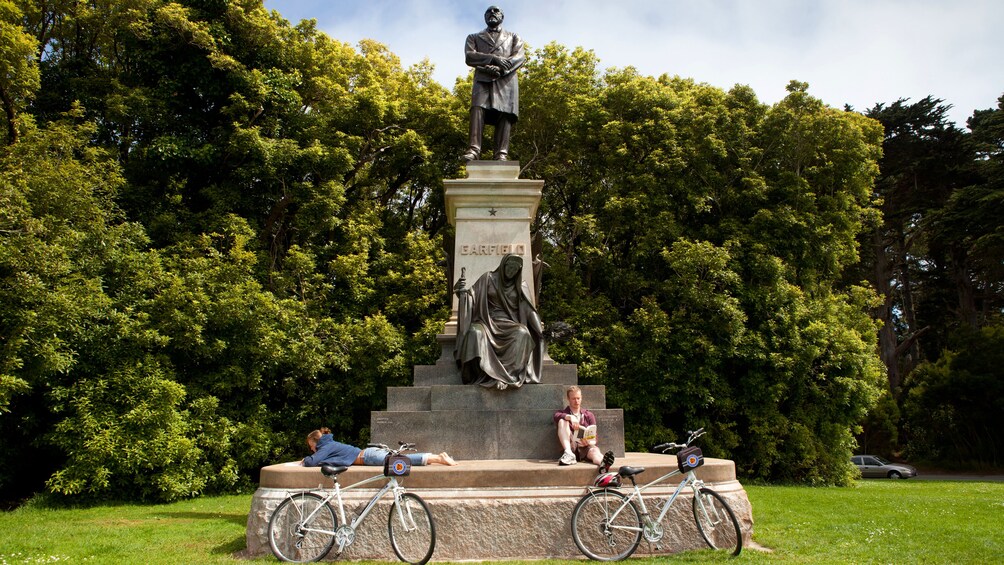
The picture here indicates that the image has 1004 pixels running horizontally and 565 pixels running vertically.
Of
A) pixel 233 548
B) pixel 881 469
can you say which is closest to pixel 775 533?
pixel 233 548

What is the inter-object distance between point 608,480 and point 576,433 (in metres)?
1.22

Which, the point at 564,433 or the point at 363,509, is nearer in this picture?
the point at 363,509

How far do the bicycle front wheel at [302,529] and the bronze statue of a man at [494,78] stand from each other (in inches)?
243

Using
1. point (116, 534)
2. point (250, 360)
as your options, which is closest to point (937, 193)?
point (250, 360)

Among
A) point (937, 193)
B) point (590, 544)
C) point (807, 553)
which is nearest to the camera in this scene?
point (590, 544)

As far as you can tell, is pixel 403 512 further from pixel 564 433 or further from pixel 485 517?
pixel 564 433

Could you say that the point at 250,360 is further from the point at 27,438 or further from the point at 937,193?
the point at 937,193

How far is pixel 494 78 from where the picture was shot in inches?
448

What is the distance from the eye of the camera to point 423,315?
740 inches

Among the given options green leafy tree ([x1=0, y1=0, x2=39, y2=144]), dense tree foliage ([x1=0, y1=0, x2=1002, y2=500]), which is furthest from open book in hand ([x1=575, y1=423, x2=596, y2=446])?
green leafy tree ([x1=0, y1=0, x2=39, y2=144])

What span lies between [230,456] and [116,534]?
283 inches

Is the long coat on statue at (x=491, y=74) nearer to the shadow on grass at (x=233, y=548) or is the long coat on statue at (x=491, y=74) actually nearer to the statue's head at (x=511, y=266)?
the statue's head at (x=511, y=266)

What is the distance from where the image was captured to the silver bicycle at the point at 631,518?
6559 millimetres

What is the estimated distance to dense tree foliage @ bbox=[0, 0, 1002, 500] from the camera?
48.9ft
